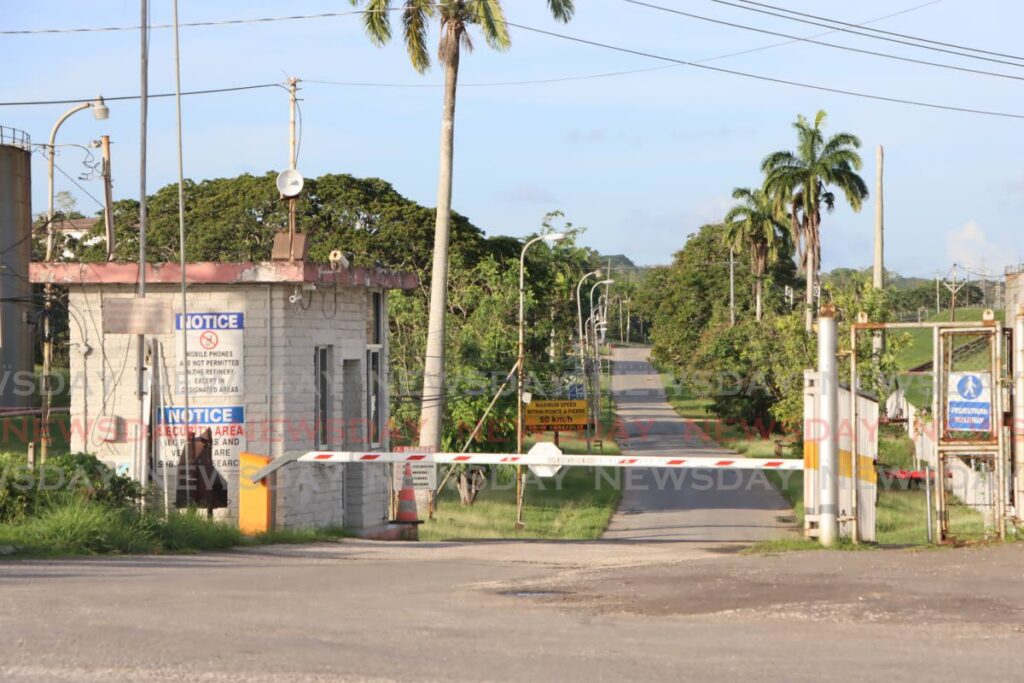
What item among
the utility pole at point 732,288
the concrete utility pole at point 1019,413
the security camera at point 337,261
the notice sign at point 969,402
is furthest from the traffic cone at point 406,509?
the utility pole at point 732,288

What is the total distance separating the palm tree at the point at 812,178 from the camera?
57.8 metres

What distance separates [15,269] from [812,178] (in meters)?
33.8

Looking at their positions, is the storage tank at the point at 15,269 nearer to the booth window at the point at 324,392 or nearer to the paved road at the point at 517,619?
the booth window at the point at 324,392

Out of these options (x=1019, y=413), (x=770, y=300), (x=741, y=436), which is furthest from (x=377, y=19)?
(x=770, y=300)

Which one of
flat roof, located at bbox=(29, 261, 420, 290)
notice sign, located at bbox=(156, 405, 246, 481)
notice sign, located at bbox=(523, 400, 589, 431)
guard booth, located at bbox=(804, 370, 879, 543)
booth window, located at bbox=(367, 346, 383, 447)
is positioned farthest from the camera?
notice sign, located at bbox=(523, 400, 589, 431)

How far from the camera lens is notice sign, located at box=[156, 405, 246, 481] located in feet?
63.0

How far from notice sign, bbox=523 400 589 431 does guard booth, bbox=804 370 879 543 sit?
23804 mm

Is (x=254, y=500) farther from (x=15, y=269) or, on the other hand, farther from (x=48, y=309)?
(x=15, y=269)

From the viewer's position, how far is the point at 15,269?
189 feet

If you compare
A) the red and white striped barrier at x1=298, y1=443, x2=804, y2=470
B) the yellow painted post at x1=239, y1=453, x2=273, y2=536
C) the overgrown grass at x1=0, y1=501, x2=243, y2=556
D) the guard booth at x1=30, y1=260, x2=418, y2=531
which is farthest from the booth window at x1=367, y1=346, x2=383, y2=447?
the overgrown grass at x1=0, y1=501, x2=243, y2=556

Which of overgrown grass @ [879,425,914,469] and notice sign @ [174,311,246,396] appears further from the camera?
overgrown grass @ [879,425,914,469]

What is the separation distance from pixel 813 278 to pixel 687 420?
24.9m

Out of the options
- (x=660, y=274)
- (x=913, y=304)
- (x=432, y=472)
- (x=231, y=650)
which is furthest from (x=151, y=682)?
(x=913, y=304)

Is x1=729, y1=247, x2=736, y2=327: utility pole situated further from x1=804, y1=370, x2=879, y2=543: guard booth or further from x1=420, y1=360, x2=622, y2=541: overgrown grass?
x1=804, y1=370, x2=879, y2=543: guard booth
